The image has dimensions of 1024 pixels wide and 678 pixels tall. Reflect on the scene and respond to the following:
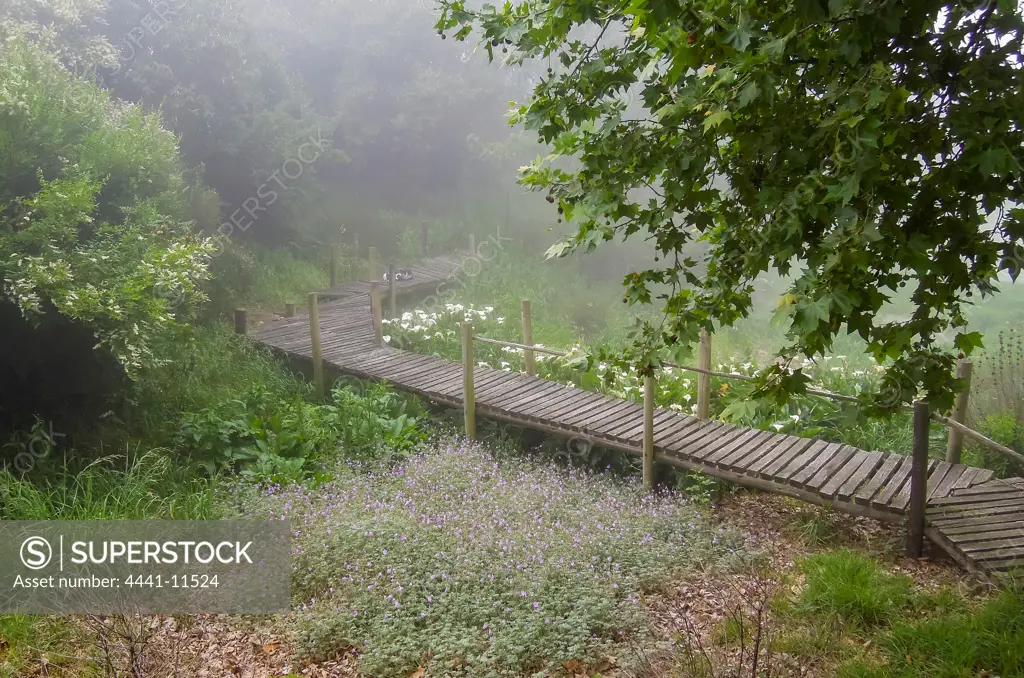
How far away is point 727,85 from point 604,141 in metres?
0.57

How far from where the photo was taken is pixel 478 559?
5.18 meters

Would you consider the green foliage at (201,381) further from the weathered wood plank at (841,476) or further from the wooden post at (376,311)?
the weathered wood plank at (841,476)

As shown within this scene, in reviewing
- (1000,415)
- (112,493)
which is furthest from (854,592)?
(112,493)

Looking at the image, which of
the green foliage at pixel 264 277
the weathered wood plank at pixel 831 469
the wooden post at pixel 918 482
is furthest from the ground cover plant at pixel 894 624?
the green foliage at pixel 264 277

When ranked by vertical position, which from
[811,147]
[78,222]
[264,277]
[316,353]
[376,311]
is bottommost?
[316,353]

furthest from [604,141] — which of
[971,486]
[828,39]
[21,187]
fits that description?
[21,187]

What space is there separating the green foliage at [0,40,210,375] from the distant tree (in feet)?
15.0

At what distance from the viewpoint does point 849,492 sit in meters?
5.53

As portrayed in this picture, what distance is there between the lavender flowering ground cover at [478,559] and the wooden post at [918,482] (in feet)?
4.11

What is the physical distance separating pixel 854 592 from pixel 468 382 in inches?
183

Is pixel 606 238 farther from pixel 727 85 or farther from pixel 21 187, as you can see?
pixel 21 187

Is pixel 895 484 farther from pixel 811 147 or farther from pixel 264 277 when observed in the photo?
pixel 264 277

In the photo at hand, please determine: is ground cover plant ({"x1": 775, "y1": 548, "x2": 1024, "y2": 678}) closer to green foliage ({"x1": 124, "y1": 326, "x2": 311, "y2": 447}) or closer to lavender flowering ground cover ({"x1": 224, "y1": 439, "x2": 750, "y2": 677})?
lavender flowering ground cover ({"x1": 224, "y1": 439, "x2": 750, "y2": 677})

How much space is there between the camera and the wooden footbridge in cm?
508
